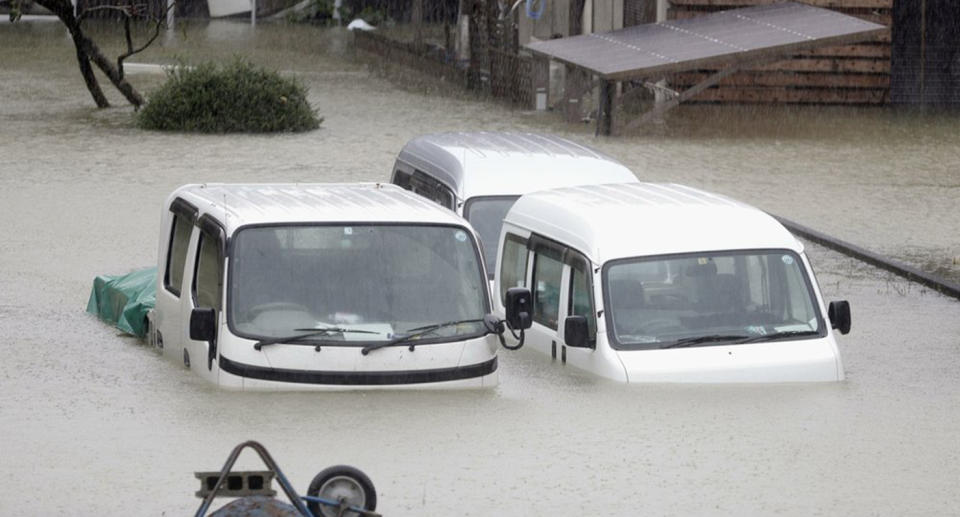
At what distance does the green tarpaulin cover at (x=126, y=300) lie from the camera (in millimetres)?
12641

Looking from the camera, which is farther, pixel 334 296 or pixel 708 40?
pixel 708 40

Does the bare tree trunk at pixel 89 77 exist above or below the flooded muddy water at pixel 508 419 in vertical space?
below

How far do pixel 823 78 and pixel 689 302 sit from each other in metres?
22.5

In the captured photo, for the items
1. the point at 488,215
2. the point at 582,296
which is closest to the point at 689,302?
the point at 582,296

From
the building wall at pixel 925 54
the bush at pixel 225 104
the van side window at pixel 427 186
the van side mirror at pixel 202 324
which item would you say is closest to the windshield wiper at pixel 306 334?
the van side mirror at pixel 202 324

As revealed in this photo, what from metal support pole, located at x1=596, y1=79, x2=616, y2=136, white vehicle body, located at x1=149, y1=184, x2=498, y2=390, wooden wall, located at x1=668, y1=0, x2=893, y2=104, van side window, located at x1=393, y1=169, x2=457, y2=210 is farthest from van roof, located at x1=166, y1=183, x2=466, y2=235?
wooden wall, located at x1=668, y1=0, x2=893, y2=104

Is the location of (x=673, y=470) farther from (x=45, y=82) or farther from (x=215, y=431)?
(x=45, y=82)

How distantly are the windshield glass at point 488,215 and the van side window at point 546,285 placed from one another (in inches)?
59.6

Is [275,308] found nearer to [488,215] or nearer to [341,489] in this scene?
[341,489]

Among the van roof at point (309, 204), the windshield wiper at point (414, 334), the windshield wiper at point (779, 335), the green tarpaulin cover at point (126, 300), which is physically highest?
the van roof at point (309, 204)

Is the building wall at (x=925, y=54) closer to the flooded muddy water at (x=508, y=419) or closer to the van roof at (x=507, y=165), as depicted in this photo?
the flooded muddy water at (x=508, y=419)

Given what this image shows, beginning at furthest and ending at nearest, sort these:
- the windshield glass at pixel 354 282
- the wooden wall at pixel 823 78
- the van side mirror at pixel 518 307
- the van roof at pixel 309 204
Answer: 1. the wooden wall at pixel 823 78
2. the van roof at pixel 309 204
3. the van side mirror at pixel 518 307
4. the windshield glass at pixel 354 282

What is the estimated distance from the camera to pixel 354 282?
410 inches

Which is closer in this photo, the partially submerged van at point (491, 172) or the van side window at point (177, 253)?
the van side window at point (177, 253)
